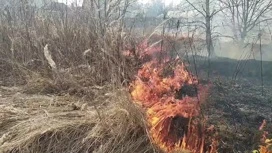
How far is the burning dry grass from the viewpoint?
2.45m

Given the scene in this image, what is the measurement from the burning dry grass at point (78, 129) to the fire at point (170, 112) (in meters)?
0.10

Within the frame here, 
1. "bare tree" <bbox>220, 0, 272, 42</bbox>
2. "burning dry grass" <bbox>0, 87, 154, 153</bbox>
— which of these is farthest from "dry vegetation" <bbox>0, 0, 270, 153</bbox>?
"bare tree" <bbox>220, 0, 272, 42</bbox>

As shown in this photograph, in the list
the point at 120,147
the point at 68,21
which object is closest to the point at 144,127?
the point at 120,147

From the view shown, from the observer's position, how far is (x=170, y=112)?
2484mm

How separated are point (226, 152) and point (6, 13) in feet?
12.5

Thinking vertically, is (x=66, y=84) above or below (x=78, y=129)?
above

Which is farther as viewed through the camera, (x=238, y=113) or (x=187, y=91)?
(x=187, y=91)

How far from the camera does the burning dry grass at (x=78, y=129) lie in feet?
8.05

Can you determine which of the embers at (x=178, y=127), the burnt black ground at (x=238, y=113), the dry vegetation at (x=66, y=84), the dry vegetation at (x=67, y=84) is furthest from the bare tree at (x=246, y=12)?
the embers at (x=178, y=127)

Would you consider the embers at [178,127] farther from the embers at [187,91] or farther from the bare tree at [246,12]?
the bare tree at [246,12]

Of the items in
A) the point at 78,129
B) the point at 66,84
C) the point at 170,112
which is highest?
the point at 66,84

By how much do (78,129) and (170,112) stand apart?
2.05 feet

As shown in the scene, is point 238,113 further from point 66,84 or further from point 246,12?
point 246,12

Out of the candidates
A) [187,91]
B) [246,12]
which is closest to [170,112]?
[187,91]
